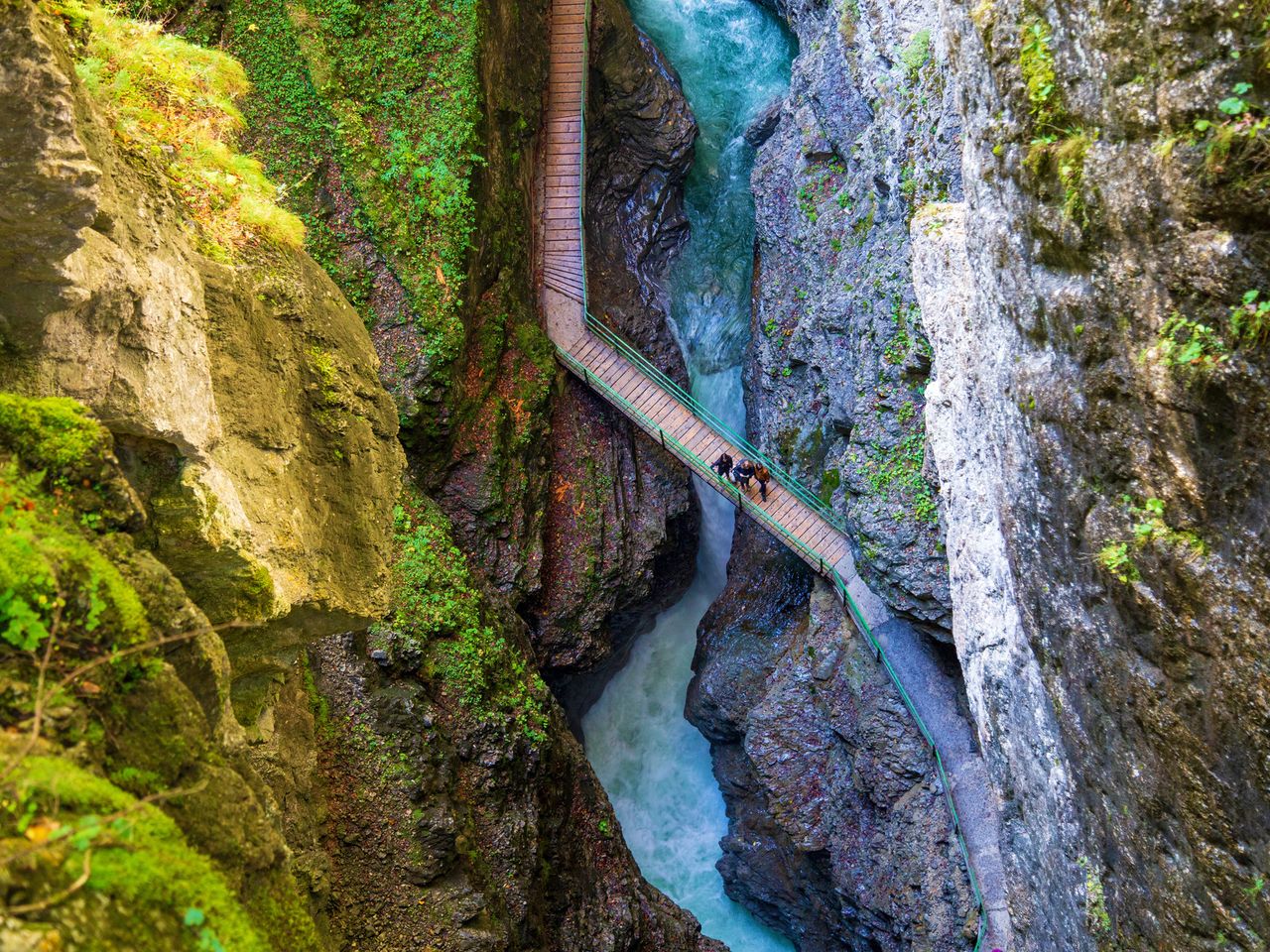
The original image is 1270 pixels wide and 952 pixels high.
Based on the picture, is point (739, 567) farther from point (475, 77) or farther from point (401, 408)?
point (475, 77)

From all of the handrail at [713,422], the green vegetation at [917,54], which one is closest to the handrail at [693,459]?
the handrail at [713,422]

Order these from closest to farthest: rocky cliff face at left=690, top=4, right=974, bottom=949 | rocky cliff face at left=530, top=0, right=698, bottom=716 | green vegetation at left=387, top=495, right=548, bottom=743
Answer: green vegetation at left=387, top=495, right=548, bottom=743, rocky cliff face at left=690, top=4, right=974, bottom=949, rocky cliff face at left=530, top=0, right=698, bottom=716

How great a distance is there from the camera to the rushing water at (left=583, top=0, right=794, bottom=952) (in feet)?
60.2

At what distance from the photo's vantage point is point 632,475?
17.7 m

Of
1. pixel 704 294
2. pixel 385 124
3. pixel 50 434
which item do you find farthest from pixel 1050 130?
pixel 704 294

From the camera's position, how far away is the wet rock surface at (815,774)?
1384cm

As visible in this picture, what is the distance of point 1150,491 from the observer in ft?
18.9

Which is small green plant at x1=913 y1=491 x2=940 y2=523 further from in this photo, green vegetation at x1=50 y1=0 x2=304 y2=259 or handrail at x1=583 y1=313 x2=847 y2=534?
green vegetation at x1=50 y1=0 x2=304 y2=259

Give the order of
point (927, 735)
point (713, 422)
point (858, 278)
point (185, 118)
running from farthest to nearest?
point (713, 422), point (858, 278), point (927, 735), point (185, 118)

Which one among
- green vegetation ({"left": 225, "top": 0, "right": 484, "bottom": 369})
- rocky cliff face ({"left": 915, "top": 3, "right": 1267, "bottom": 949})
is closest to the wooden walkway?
green vegetation ({"left": 225, "top": 0, "right": 484, "bottom": 369})

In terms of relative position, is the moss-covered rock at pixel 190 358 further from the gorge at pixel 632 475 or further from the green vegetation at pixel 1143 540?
the green vegetation at pixel 1143 540

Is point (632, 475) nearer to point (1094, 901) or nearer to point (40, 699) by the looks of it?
point (1094, 901)

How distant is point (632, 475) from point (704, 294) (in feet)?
14.0

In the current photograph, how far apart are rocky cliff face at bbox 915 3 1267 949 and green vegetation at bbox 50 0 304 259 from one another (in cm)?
605
